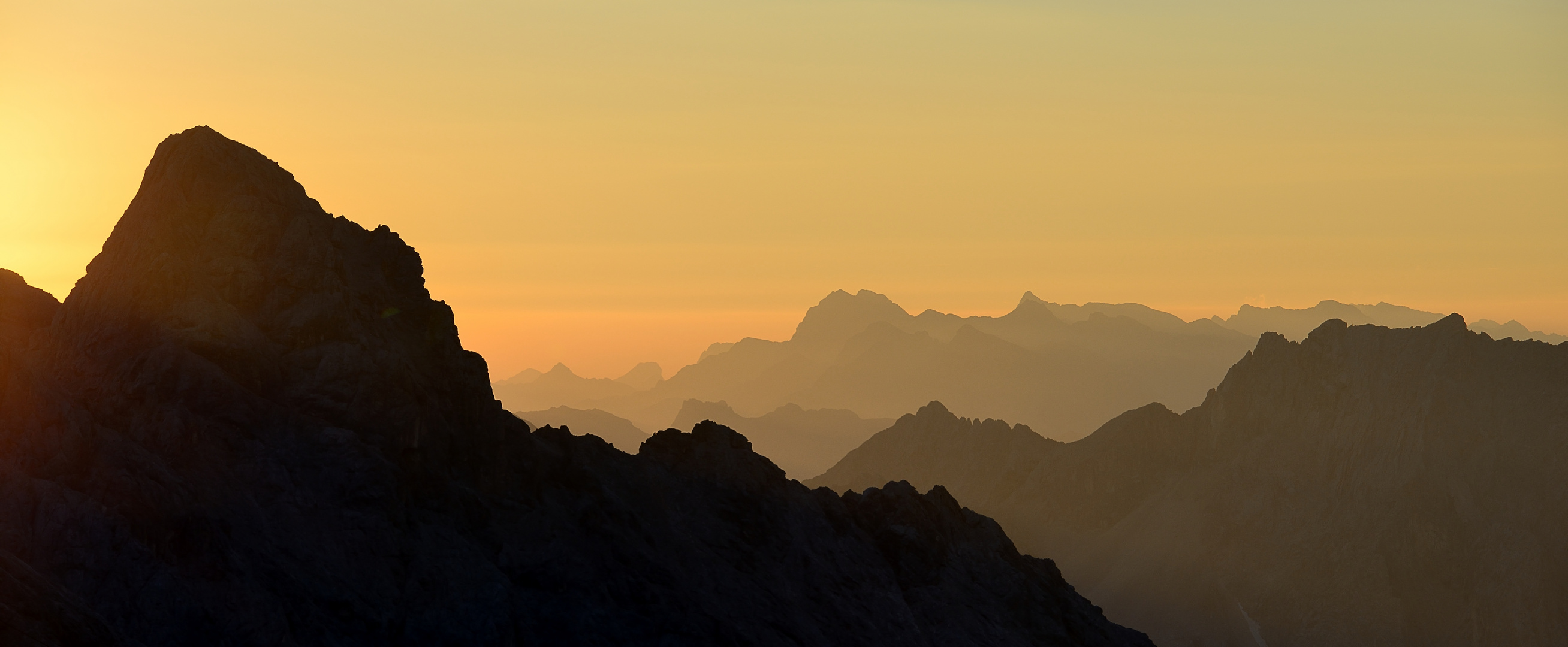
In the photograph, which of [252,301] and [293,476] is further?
[252,301]

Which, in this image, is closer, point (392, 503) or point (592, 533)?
point (392, 503)

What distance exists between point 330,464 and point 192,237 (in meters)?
23.7

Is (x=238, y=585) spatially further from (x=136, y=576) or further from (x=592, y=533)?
(x=592, y=533)

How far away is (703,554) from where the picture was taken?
163125mm

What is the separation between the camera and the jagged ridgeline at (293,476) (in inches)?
4183

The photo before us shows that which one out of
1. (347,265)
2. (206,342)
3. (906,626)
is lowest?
(906,626)

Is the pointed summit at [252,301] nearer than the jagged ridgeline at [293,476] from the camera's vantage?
No

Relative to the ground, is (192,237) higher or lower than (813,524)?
higher

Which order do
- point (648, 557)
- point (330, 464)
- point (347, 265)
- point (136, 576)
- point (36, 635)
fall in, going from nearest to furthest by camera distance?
point (36, 635) → point (136, 576) → point (330, 464) → point (347, 265) → point (648, 557)

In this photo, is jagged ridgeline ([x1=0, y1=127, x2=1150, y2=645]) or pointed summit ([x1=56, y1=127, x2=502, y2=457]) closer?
jagged ridgeline ([x1=0, y1=127, x2=1150, y2=645])

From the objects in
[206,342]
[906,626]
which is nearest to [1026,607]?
[906,626]

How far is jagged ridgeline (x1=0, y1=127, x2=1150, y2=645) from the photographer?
349ft

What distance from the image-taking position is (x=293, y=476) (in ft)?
407

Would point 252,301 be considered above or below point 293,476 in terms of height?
above
